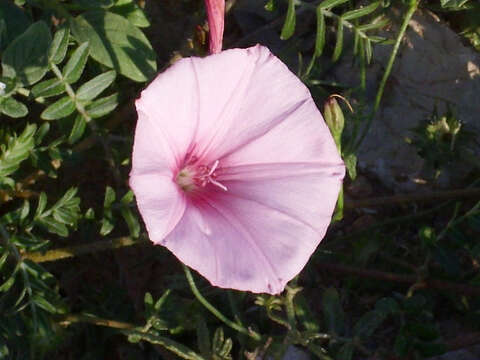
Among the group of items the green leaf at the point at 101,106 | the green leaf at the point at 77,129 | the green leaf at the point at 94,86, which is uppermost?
the green leaf at the point at 94,86

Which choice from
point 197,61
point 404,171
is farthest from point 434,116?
point 197,61

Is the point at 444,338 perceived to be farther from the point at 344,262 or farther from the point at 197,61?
the point at 197,61

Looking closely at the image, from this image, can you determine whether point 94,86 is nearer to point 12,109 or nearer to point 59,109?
point 59,109

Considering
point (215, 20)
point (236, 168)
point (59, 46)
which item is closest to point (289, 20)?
point (215, 20)

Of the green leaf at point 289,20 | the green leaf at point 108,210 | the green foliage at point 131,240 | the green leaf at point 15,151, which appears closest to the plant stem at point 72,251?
the green foliage at point 131,240

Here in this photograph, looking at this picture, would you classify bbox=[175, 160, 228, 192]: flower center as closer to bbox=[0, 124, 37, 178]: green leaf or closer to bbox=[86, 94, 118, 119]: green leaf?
bbox=[86, 94, 118, 119]: green leaf

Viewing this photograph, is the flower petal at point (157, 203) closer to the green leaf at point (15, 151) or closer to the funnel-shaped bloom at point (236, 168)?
the funnel-shaped bloom at point (236, 168)

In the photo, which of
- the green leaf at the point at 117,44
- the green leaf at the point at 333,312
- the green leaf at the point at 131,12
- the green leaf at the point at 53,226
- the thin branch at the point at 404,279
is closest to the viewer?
the green leaf at the point at 53,226
